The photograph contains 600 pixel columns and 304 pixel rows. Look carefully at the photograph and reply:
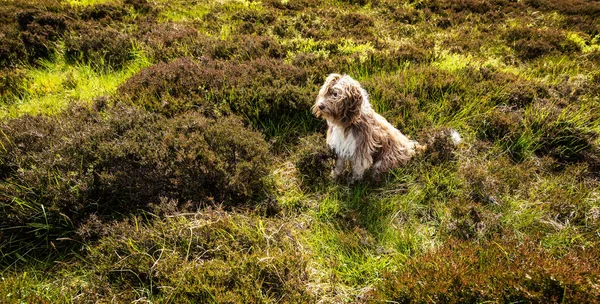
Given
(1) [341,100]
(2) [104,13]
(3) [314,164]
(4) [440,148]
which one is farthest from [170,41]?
(4) [440,148]

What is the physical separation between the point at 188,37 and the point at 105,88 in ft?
8.10

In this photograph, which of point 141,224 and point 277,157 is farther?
point 277,157

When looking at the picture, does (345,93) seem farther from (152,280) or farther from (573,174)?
(573,174)

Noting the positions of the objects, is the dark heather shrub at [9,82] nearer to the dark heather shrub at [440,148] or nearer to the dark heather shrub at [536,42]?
the dark heather shrub at [440,148]

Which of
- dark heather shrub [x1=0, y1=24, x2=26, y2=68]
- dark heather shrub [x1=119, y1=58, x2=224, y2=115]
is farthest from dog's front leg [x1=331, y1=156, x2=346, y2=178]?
dark heather shrub [x1=0, y1=24, x2=26, y2=68]

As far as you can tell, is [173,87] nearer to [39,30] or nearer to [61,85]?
[61,85]

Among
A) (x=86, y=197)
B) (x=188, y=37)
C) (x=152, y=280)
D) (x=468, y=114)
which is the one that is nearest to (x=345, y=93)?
(x=468, y=114)

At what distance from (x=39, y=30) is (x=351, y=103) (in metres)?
7.72

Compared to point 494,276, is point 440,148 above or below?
below

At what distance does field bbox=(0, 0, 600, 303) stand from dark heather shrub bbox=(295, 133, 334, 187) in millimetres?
26

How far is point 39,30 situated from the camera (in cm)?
727

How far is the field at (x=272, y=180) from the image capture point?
3031 mm

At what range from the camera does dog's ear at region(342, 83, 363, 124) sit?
4.11m

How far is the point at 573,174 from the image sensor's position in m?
4.43
